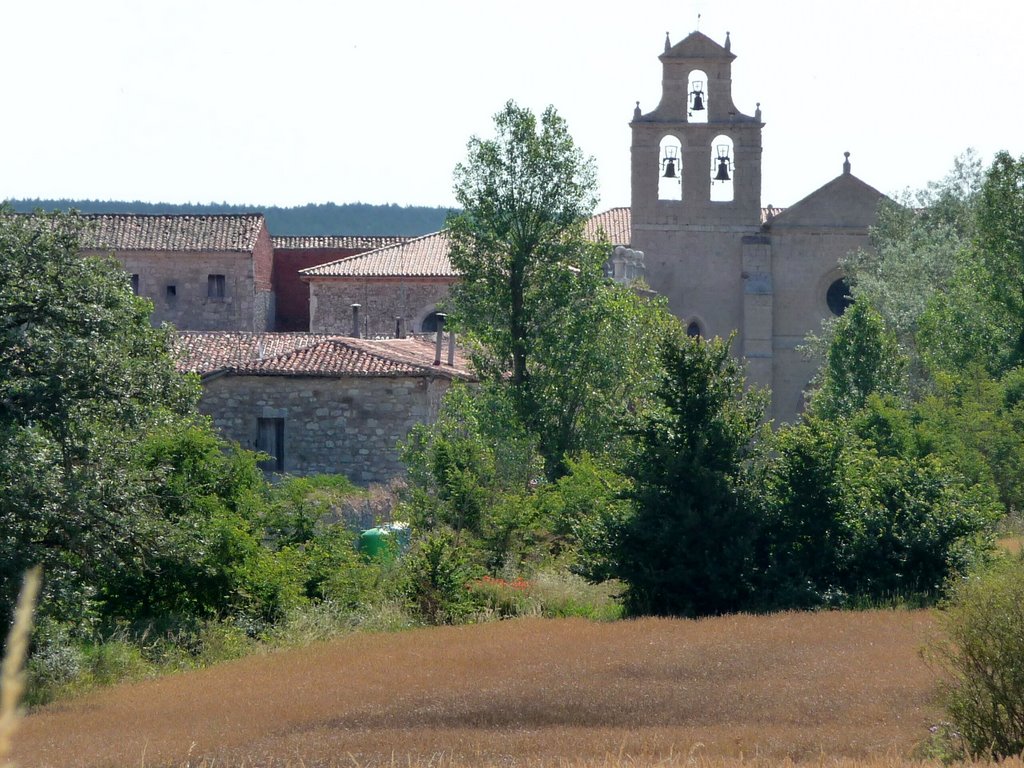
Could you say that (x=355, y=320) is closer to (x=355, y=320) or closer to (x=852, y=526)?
(x=355, y=320)

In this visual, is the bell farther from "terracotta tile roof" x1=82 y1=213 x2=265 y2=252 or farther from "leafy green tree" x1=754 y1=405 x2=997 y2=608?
"leafy green tree" x1=754 y1=405 x2=997 y2=608

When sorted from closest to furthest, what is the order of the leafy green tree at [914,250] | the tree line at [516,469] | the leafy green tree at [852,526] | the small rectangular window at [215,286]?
the tree line at [516,469] < the leafy green tree at [852,526] < the leafy green tree at [914,250] < the small rectangular window at [215,286]

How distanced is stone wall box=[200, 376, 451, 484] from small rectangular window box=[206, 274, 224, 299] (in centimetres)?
2016

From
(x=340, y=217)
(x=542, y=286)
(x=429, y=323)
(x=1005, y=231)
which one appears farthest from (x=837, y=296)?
(x=340, y=217)

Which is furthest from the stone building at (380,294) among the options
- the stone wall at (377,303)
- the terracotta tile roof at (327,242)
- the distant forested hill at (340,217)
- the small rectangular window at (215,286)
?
the distant forested hill at (340,217)

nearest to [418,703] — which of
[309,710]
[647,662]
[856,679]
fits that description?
[309,710]

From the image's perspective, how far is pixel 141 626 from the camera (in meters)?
17.5

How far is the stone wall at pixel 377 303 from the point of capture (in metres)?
47.5

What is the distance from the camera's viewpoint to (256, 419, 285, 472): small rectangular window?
31672 millimetres

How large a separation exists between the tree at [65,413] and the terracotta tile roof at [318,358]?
44.8 feet

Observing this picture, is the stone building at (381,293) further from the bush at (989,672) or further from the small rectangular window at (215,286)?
the bush at (989,672)

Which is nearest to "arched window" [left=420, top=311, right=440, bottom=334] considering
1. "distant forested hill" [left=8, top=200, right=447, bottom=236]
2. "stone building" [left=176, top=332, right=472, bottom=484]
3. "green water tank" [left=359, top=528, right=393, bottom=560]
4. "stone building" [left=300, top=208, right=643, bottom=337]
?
"stone building" [left=300, top=208, right=643, bottom=337]

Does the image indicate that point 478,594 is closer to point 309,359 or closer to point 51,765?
point 51,765

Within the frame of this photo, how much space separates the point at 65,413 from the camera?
14062 millimetres
